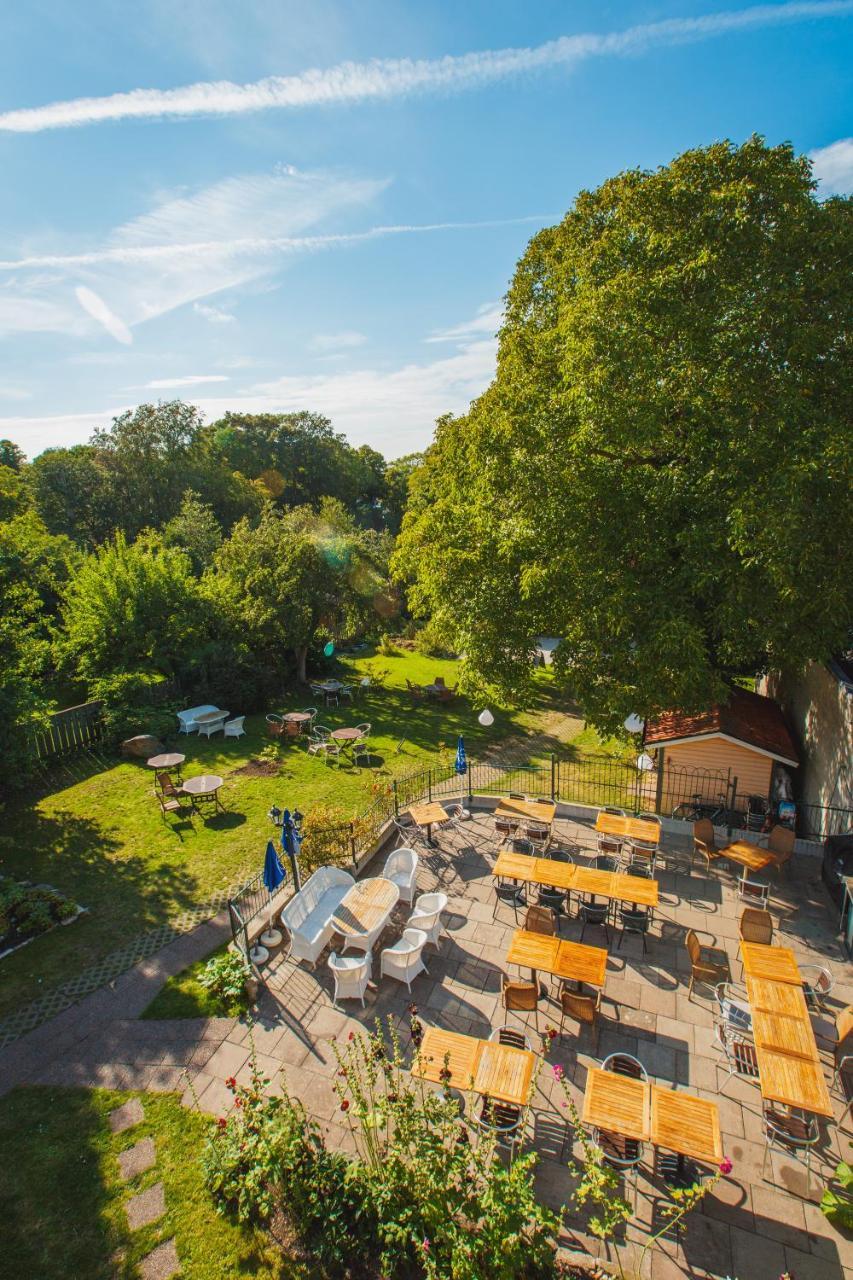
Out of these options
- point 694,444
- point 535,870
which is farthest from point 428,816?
point 694,444

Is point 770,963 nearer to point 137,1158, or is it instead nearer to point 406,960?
point 406,960

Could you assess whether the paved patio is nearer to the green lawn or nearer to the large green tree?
the green lawn

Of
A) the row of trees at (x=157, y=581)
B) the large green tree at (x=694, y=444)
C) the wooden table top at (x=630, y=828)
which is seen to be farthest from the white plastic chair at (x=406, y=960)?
the row of trees at (x=157, y=581)

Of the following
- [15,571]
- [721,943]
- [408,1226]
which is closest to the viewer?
[408,1226]

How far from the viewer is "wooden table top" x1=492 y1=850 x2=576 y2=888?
10.5 meters

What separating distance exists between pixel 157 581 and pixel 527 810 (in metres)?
17.6

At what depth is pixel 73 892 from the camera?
12.6 m

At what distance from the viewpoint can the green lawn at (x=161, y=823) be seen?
11312 millimetres

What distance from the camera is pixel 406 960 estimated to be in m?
9.01

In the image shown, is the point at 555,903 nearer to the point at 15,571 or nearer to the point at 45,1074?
the point at 45,1074

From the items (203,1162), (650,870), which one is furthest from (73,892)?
(650,870)

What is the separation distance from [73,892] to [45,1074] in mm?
4953

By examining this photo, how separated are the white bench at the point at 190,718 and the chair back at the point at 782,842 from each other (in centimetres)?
1841

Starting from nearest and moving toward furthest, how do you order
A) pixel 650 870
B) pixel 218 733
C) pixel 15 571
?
pixel 650 870
pixel 15 571
pixel 218 733
